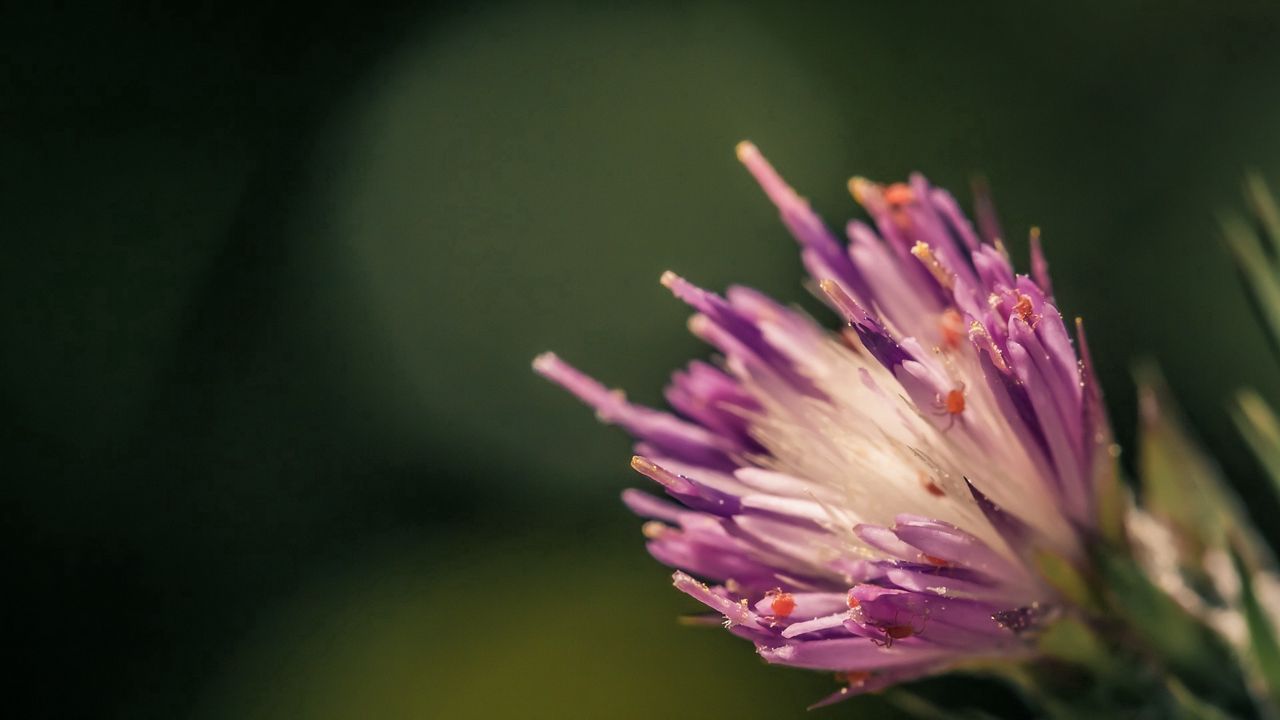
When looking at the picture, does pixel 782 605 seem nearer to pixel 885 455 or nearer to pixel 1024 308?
pixel 885 455

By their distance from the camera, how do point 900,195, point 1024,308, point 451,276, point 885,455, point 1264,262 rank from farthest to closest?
point 451,276 → point 900,195 → point 885,455 → point 1264,262 → point 1024,308

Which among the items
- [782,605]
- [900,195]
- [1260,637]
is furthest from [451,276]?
[1260,637]

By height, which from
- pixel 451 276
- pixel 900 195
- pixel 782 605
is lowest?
pixel 782 605

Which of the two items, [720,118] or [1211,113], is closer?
[1211,113]

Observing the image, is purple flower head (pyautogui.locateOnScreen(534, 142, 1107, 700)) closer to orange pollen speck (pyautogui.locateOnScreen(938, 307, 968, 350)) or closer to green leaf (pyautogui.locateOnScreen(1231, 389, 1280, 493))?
orange pollen speck (pyautogui.locateOnScreen(938, 307, 968, 350))

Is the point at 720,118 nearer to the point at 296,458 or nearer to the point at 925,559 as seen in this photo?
the point at 296,458

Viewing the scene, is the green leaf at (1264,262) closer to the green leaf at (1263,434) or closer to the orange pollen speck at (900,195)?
the green leaf at (1263,434)

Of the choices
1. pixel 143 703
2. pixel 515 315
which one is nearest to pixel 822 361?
pixel 143 703

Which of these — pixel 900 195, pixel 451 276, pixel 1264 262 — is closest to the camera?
pixel 1264 262
